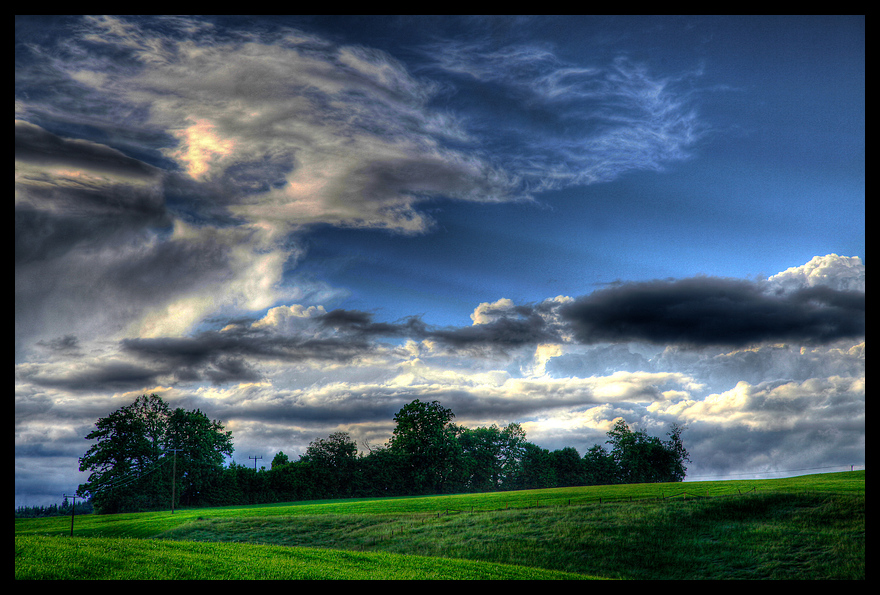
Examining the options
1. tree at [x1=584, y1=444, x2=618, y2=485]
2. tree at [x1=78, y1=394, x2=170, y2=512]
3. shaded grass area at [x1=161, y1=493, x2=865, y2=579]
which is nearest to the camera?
shaded grass area at [x1=161, y1=493, x2=865, y2=579]

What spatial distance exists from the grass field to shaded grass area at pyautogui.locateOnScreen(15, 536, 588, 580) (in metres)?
0.07

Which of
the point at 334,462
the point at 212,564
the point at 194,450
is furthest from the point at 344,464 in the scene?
the point at 212,564

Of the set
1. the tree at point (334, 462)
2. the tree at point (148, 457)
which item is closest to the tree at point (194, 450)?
the tree at point (148, 457)

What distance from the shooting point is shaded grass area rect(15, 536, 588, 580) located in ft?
61.2

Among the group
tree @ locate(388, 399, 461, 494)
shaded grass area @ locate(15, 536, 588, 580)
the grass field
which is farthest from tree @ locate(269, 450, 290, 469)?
shaded grass area @ locate(15, 536, 588, 580)

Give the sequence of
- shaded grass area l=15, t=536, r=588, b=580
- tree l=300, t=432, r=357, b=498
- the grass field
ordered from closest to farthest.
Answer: shaded grass area l=15, t=536, r=588, b=580
the grass field
tree l=300, t=432, r=357, b=498

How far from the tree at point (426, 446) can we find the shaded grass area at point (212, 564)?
300ft

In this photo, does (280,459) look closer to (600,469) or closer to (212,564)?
(600,469)

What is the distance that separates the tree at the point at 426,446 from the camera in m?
120

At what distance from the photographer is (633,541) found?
42062mm

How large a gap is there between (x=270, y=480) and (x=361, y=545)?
6781 cm

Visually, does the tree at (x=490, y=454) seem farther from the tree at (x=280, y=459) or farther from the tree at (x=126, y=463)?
the tree at (x=126, y=463)

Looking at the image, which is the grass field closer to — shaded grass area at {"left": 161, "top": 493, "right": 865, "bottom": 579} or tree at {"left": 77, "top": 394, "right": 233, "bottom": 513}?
shaded grass area at {"left": 161, "top": 493, "right": 865, "bottom": 579}
